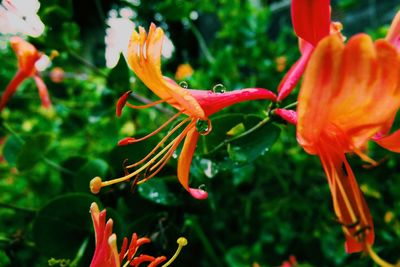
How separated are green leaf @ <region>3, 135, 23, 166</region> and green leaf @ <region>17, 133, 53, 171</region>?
0.09 meters

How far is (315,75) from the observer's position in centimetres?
40

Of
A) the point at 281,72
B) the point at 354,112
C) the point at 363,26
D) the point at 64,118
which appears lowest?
the point at 363,26

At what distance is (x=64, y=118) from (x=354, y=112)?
5.03 feet

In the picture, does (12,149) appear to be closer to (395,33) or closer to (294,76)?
(294,76)

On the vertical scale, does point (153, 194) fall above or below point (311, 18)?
below

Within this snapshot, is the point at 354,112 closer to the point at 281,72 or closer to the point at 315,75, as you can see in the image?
the point at 315,75

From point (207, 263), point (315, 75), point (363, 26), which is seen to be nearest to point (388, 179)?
point (207, 263)

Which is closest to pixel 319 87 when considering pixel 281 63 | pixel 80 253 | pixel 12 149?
pixel 80 253

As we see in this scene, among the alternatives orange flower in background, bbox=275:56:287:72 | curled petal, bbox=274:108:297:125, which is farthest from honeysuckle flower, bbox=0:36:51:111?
orange flower in background, bbox=275:56:287:72

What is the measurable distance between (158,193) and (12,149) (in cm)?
54

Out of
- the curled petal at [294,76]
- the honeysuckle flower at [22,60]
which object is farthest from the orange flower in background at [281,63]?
the curled petal at [294,76]

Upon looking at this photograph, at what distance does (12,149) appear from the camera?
3.63 feet

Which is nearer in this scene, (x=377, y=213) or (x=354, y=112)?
(x=354, y=112)

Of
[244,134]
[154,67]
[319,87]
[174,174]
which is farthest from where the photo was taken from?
[174,174]
